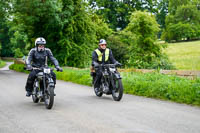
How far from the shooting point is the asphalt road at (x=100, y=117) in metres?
6.22

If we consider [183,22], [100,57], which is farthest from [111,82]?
[183,22]

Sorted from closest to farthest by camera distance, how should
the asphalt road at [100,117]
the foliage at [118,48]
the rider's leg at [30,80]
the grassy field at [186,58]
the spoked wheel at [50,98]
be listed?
the asphalt road at [100,117] → the spoked wheel at [50,98] → the rider's leg at [30,80] → the grassy field at [186,58] → the foliage at [118,48]

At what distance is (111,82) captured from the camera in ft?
34.5

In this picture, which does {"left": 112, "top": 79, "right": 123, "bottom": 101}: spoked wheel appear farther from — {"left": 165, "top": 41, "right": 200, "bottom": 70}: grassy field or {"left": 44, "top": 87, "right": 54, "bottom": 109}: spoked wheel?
{"left": 165, "top": 41, "right": 200, "bottom": 70}: grassy field

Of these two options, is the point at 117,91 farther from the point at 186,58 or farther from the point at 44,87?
the point at 186,58

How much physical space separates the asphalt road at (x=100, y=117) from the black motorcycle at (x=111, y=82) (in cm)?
41

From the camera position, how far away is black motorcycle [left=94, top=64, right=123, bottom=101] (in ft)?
33.2

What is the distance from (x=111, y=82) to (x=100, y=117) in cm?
320

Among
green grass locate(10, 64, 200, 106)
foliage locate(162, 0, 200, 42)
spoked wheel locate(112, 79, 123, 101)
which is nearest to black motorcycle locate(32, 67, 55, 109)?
spoked wheel locate(112, 79, 123, 101)

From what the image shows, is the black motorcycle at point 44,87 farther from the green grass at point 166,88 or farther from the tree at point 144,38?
the tree at point 144,38

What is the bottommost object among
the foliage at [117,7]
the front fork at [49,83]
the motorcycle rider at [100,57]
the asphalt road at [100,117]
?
the asphalt road at [100,117]

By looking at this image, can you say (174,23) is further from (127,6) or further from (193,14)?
(127,6)

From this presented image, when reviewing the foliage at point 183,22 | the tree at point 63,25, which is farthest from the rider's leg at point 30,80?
the foliage at point 183,22

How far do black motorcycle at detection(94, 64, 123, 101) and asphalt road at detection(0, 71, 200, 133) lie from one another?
41 centimetres
